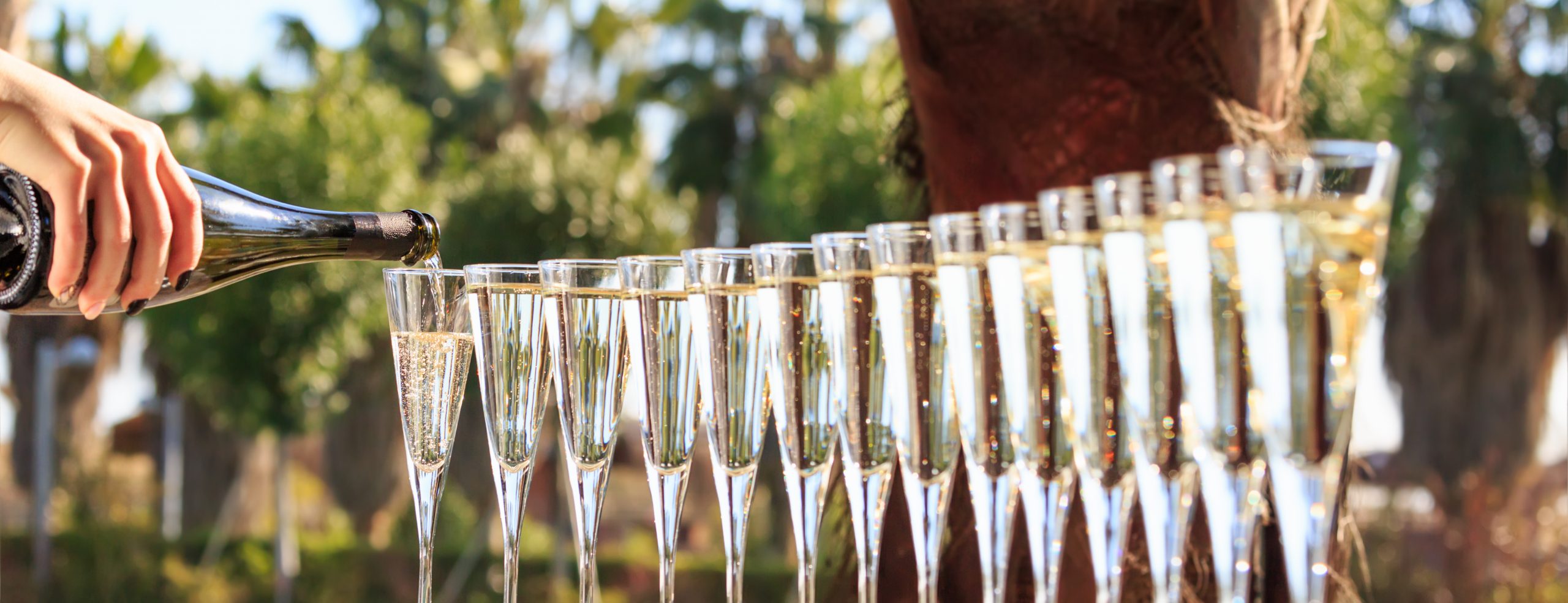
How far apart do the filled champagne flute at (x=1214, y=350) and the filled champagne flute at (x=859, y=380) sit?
29 centimetres

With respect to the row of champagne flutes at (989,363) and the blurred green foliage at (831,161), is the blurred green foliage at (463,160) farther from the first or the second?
the row of champagne flutes at (989,363)

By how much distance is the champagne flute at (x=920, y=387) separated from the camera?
1.08 m

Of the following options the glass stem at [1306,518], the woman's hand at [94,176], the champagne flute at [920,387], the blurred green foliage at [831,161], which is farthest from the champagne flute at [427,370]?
the blurred green foliage at [831,161]

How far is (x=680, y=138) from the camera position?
18.5m

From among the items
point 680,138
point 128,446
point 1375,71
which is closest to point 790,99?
point 680,138

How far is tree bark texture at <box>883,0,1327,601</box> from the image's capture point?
198cm

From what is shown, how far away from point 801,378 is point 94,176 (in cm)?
60

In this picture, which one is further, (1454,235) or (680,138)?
(680,138)

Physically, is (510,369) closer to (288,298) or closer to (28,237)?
(28,237)

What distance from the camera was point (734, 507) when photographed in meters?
1.24

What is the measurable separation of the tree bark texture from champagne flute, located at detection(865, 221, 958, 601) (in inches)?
35.9

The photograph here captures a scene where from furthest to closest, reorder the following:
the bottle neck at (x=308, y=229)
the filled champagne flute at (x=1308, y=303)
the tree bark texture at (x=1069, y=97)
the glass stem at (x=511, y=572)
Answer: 1. the tree bark texture at (x=1069, y=97)
2. the bottle neck at (x=308, y=229)
3. the glass stem at (x=511, y=572)
4. the filled champagne flute at (x=1308, y=303)

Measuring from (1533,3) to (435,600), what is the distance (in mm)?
13375

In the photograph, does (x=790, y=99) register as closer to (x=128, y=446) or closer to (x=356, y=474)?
(x=356, y=474)
